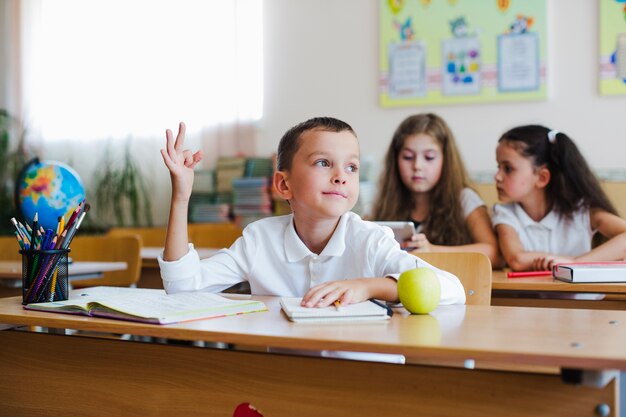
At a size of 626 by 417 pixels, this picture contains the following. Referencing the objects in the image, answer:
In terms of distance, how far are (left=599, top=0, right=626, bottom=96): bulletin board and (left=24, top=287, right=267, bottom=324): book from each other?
2.94m

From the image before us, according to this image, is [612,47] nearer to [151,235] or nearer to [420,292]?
[151,235]

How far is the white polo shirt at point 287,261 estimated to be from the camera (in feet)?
5.20

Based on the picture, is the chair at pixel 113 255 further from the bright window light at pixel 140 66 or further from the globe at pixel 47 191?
the bright window light at pixel 140 66

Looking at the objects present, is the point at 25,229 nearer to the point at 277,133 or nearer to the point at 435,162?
the point at 435,162

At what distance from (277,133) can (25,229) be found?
310 centimetres

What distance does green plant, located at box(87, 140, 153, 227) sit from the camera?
477cm

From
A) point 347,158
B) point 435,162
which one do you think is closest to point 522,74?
point 435,162

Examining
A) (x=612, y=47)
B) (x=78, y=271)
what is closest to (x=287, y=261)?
(x=78, y=271)

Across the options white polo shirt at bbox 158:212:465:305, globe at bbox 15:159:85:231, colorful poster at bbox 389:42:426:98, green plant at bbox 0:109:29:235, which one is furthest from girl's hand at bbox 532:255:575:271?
green plant at bbox 0:109:29:235

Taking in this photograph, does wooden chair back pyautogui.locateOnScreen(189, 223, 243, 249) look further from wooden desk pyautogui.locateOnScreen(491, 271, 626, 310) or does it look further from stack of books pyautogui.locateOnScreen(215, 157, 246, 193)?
wooden desk pyautogui.locateOnScreen(491, 271, 626, 310)

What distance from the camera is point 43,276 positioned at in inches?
57.4

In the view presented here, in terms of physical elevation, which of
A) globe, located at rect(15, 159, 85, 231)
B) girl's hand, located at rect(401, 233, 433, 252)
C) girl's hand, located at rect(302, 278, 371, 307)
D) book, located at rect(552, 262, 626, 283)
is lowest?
book, located at rect(552, 262, 626, 283)

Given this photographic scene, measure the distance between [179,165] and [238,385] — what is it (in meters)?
0.50

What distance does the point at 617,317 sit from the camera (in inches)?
49.0
